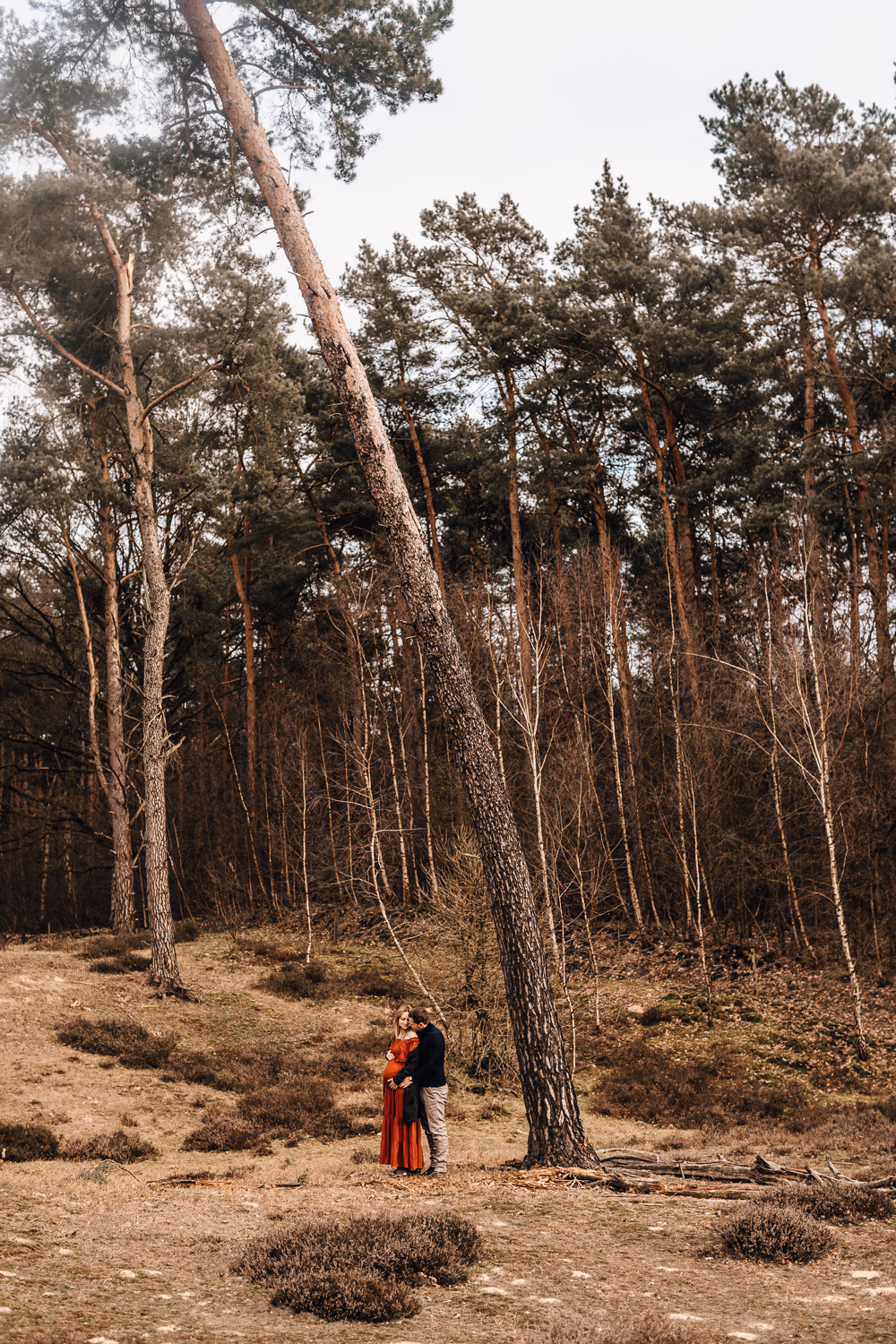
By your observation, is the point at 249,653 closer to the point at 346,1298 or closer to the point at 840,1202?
the point at 840,1202

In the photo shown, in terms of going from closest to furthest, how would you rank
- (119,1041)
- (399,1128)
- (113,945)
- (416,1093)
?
1. (416,1093)
2. (399,1128)
3. (119,1041)
4. (113,945)

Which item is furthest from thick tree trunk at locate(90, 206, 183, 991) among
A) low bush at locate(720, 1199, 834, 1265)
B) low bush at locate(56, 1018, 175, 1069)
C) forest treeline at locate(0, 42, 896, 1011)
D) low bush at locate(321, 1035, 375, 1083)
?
low bush at locate(720, 1199, 834, 1265)

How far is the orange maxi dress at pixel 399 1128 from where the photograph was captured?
8867 mm

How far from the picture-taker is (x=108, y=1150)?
10250 mm

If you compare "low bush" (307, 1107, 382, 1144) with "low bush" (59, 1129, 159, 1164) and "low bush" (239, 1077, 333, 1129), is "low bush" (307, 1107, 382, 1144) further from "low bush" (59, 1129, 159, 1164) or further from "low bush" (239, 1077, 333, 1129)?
"low bush" (59, 1129, 159, 1164)

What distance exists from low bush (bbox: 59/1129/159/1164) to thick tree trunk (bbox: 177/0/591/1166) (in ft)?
14.9

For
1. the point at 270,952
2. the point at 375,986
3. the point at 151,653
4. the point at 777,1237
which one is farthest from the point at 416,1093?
the point at 270,952

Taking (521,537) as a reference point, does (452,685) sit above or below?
below

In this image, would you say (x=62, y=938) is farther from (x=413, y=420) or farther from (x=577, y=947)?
(x=413, y=420)

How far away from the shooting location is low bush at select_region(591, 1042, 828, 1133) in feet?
45.1

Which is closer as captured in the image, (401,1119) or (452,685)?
(401,1119)

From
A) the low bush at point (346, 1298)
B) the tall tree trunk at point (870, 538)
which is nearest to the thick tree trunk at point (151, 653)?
the low bush at point (346, 1298)

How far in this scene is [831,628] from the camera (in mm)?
21922

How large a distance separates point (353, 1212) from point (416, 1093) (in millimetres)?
2152
